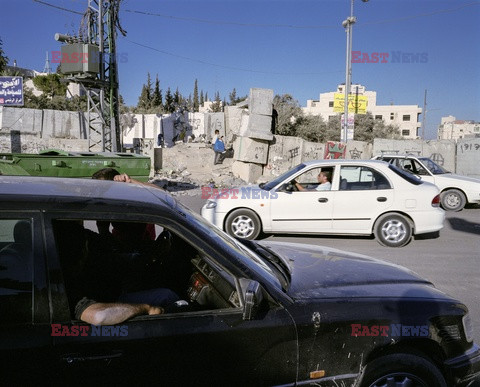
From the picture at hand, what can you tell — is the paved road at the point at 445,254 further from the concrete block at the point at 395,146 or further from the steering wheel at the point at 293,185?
the concrete block at the point at 395,146

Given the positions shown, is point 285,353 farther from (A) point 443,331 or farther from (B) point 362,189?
(B) point 362,189

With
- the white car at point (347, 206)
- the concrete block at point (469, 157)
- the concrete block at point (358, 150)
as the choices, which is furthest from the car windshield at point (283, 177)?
the concrete block at point (469, 157)

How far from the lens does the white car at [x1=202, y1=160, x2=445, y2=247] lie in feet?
24.8

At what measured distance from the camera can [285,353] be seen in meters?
2.18

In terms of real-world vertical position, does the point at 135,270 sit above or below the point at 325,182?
below

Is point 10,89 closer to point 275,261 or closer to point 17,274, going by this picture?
point 275,261

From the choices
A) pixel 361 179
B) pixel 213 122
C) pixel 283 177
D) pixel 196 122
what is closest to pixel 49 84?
pixel 196 122

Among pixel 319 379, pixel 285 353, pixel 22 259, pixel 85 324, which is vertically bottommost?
pixel 319 379

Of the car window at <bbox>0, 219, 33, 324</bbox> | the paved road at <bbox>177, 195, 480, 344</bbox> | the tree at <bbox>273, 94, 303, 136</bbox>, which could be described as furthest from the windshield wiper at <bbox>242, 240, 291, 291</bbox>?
the tree at <bbox>273, 94, 303, 136</bbox>

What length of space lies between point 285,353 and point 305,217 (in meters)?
5.55

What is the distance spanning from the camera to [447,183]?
451 inches

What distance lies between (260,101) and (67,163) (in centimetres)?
929

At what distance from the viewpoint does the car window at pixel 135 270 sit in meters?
2.21

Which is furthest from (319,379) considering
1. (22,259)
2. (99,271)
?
(22,259)
